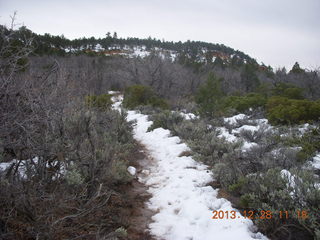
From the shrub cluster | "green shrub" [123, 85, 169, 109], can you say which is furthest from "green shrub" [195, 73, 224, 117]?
"green shrub" [123, 85, 169, 109]

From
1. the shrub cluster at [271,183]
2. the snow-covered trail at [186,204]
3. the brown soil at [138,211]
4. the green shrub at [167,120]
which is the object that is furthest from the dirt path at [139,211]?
the green shrub at [167,120]

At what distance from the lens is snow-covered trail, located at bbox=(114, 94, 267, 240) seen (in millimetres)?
2711

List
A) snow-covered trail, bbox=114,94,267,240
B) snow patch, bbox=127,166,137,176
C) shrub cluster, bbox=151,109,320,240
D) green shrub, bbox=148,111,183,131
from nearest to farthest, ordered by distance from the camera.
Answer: shrub cluster, bbox=151,109,320,240, snow-covered trail, bbox=114,94,267,240, snow patch, bbox=127,166,137,176, green shrub, bbox=148,111,183,131

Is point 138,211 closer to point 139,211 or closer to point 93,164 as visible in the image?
point 139,211

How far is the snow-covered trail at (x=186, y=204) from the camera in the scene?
2.71 meters

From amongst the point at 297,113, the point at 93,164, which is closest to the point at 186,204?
the point at 93,164

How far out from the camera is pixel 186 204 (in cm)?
339

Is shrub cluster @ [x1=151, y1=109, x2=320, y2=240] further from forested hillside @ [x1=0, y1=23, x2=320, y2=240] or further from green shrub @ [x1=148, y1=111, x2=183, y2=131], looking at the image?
green shrub @ [x1=148, y1=111, x2=183, y2=131]

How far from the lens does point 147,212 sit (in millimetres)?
3457

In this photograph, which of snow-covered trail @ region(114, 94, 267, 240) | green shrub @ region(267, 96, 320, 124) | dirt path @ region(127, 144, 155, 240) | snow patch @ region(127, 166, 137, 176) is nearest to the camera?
snow-covered trail @ region(114, 94, 267, 240)

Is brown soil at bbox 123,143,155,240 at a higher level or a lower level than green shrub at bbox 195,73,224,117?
Answer: lower

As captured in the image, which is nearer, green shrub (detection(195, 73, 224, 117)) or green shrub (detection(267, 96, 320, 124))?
green shrub (detection(267, 96, 320, 124))

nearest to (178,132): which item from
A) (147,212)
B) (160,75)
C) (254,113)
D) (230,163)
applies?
(230,163)

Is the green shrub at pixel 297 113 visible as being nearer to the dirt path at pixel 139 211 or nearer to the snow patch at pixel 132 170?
the dirt path at pixel 139 211
